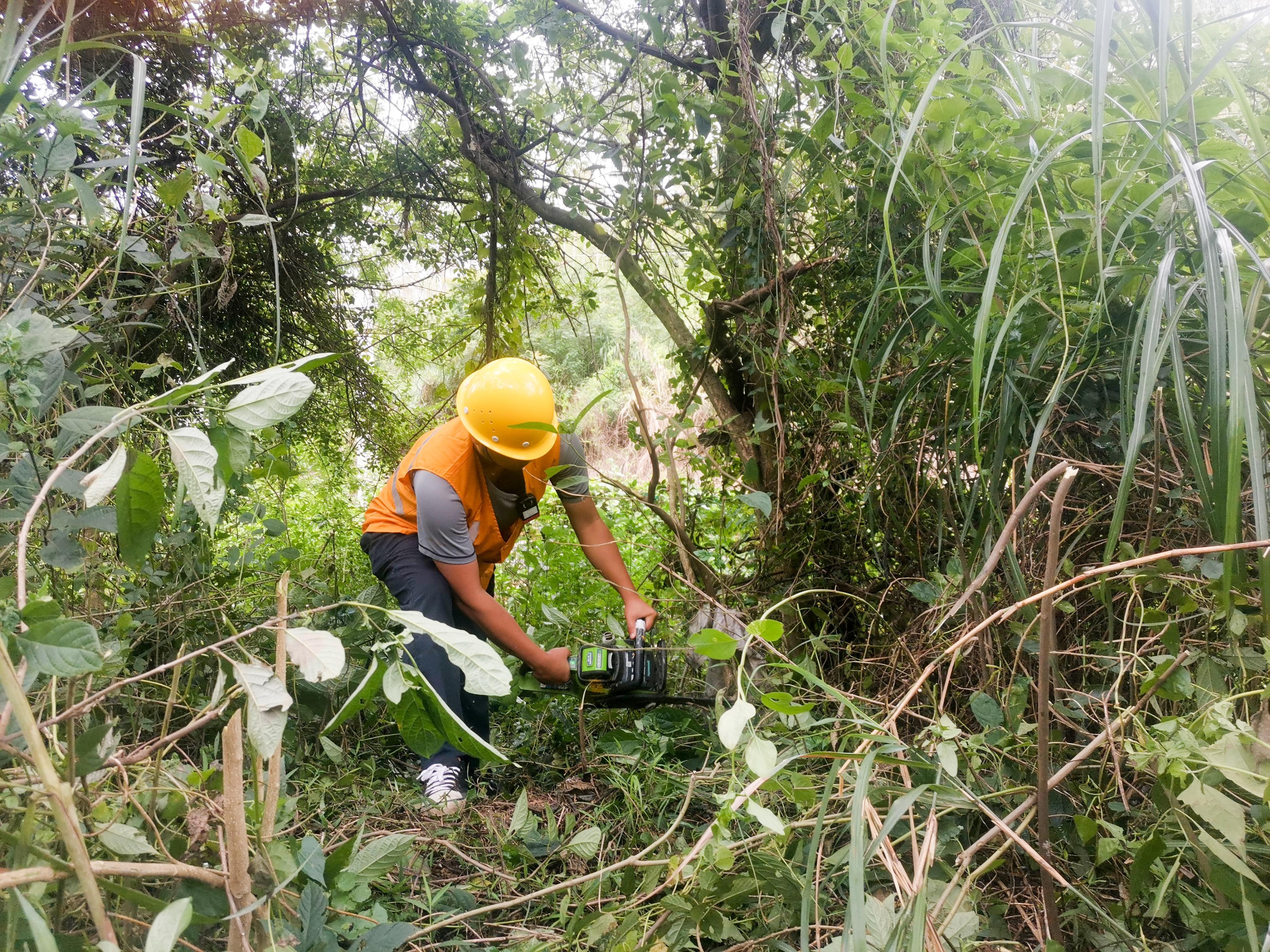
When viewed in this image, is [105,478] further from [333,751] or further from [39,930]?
[333,751]

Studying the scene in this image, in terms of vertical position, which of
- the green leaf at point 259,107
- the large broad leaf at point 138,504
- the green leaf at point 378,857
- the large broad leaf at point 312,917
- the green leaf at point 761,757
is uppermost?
the green leaf at point 259,107

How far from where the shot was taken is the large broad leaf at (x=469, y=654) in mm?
793

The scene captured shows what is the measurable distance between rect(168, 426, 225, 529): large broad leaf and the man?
1.65 metres

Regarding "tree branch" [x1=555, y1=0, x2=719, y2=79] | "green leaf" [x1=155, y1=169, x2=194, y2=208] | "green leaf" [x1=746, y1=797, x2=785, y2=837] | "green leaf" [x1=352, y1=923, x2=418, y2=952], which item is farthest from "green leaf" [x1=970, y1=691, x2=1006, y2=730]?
"tree branch" [x1=555, y1=0, x2=719, y2=79]

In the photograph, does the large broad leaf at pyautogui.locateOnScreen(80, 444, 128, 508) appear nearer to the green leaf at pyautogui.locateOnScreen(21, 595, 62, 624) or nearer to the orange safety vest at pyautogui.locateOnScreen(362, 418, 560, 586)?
the green leaf at pyautogui.locateOnScreen(21, 595, 62, 624)

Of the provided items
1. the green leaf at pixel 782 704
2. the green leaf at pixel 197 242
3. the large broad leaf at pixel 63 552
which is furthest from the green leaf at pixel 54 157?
the green leaf at pixel 782 704

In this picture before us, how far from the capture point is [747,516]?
8.74 feet

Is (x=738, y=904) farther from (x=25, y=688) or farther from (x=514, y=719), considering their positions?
(x=514, y=719)

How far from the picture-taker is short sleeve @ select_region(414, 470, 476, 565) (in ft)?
8.47

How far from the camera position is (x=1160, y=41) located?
0.99 m

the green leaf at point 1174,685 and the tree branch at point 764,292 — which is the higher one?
the tree branch at point 764,292

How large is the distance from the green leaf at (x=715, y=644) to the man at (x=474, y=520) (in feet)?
4.56

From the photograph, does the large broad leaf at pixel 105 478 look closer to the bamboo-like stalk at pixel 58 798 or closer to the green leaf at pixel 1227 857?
the bamboo-like stalk at pixel 58 798

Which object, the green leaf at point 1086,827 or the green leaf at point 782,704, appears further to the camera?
the green leaf at point 1086,827
